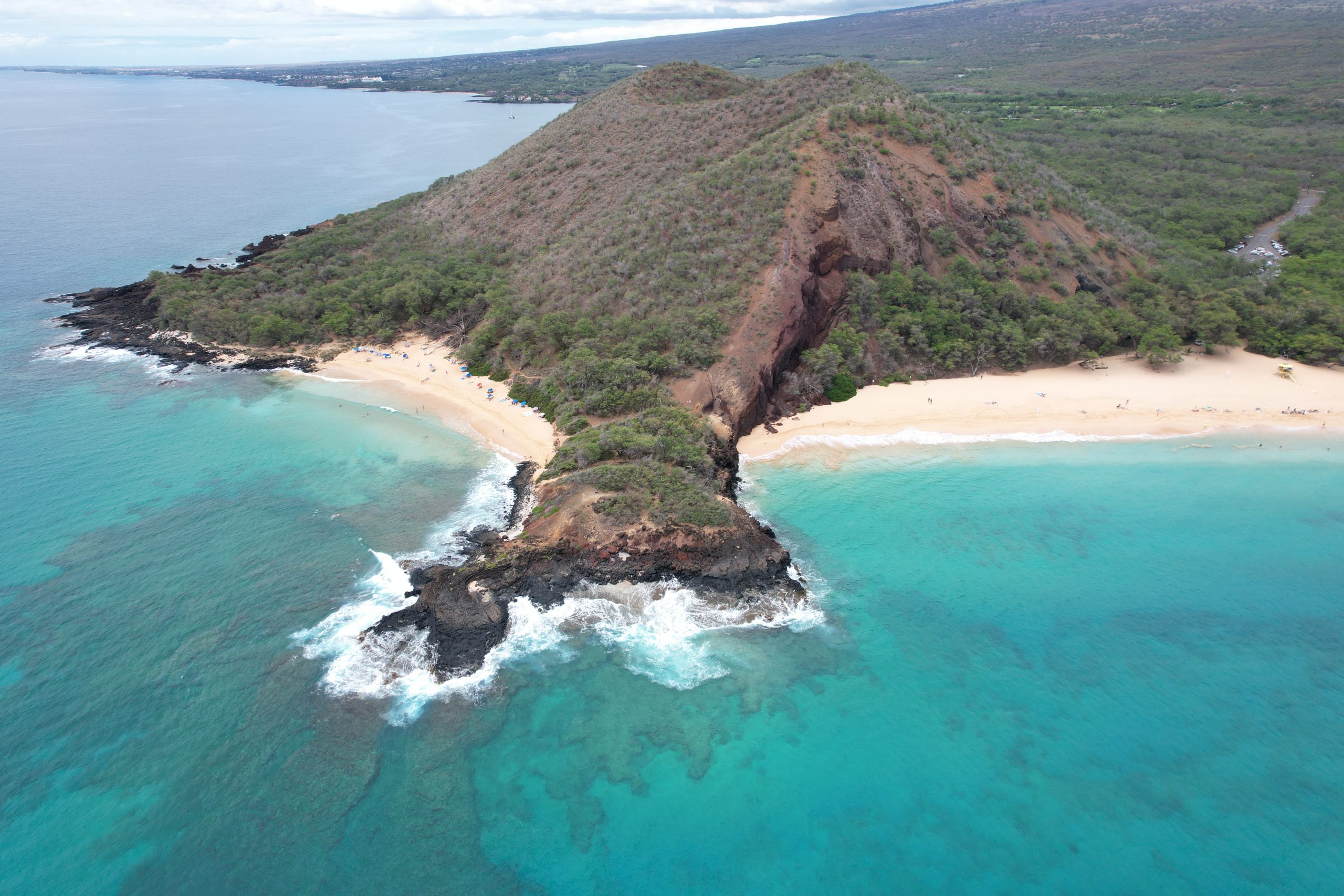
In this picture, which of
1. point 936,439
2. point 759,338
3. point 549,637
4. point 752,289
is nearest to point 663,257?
point 752,289

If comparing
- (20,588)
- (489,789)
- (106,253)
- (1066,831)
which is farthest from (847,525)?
(106,253)

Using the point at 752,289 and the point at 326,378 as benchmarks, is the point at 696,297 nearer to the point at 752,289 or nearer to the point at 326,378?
the point at 752,289

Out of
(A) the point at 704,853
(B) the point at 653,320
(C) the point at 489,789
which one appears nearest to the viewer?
(A) the point at 704,853

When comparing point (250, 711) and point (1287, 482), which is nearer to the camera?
point (250, 711)

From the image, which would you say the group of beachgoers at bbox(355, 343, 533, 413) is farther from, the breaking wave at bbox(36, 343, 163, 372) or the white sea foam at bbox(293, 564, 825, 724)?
the white sea foam at bbox(293, 564, 825, 724)

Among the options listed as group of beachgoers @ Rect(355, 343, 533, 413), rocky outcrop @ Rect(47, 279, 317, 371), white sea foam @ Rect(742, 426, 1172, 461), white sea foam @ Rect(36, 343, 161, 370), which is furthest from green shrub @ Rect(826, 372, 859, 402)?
white sea foam @ Rect(36, 343, 161, 370)

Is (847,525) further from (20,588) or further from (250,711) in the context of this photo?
(20,588)
